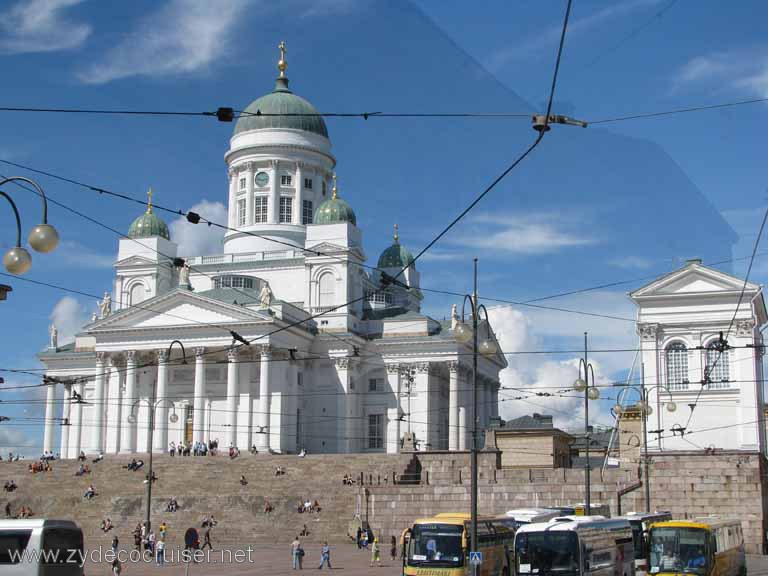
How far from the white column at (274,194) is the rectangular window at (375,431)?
17.8 m

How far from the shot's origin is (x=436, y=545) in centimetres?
3203

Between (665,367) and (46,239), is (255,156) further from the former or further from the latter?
(46,239)

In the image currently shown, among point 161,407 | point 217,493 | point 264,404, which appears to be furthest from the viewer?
point 161,407

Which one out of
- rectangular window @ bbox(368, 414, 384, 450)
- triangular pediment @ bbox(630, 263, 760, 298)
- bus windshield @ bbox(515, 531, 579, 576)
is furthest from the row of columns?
bus windshield @ bbox(515, 531, 579, 576)

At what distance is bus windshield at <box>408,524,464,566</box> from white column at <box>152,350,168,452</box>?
44276mm

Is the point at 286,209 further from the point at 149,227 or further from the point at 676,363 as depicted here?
the point at 676,363

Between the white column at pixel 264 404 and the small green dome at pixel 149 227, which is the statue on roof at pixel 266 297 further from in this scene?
the small green dome at pixel 149 227

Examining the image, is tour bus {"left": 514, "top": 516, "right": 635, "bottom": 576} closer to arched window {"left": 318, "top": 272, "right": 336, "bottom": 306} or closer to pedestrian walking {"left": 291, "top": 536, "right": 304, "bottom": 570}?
pedestrian walking {"left": 291, "top": 536, "right": 304, "bottom": 570}

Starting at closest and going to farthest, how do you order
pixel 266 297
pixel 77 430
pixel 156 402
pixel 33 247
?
pixel 33 247 → pixel 156 402 → pixel 266 297 → pixel 77 430

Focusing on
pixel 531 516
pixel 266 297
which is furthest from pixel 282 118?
pixel 531 516

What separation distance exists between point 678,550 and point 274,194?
6057cm

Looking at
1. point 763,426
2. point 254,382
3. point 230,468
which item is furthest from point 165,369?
point 763,426

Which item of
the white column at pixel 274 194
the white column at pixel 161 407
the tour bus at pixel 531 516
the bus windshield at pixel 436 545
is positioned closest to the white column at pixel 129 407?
the white column at pixel 161 407

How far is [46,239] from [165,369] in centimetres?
5999
